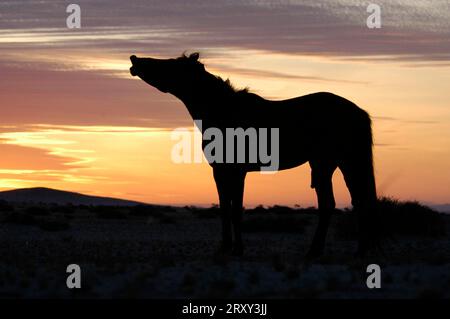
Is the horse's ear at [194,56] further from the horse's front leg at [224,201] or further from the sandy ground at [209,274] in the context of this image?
the sandy ground at [209,274]

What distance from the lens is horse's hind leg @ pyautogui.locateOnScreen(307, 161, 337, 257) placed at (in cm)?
1552

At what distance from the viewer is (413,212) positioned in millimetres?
24875

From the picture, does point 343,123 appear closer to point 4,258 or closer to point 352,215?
point 4,258

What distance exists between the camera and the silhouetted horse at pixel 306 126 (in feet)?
50.9

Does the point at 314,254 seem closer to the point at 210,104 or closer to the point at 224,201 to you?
the point at 224,201

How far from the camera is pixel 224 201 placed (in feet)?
49.9

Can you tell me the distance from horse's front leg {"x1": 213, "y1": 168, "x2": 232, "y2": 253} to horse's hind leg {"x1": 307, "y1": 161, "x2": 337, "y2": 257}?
57.6 inches

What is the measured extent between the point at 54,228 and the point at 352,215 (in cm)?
978

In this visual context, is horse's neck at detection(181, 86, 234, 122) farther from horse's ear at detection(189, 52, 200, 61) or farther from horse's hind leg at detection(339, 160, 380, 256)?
horse's hind leg at detection(339, 160, 380, 256)

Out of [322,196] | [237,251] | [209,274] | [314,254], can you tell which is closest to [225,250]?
[237,251]

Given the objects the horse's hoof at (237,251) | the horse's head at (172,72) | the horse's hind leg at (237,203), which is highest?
the horse's head at (172,72)

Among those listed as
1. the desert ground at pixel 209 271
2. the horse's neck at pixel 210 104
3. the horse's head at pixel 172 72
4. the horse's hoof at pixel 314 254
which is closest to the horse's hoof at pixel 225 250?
the desert ground at pixel 209 271

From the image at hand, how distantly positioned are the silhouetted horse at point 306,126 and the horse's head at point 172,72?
2 cm
